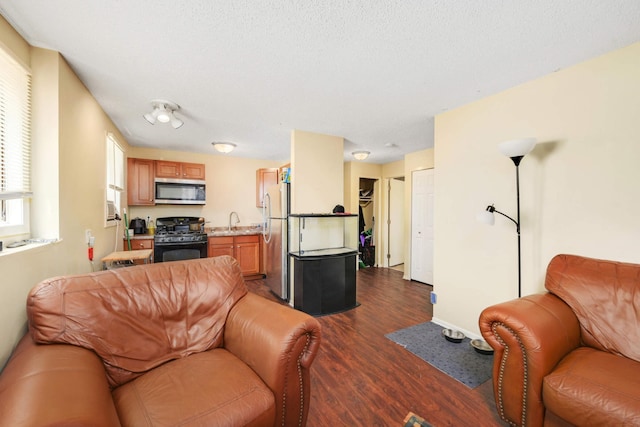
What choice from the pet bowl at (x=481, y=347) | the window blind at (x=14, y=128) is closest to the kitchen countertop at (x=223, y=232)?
the window blind at (x=14, y=128)

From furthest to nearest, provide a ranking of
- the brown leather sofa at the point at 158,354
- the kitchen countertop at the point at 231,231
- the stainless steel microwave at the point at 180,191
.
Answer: the kitchen countertop at the point at 231,231 < the stainless steel microwave at the point at 180,191 < the brown leather sofa at the point at 158,354

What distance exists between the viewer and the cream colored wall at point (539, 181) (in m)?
1.78

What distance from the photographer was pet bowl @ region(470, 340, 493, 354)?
2266mm

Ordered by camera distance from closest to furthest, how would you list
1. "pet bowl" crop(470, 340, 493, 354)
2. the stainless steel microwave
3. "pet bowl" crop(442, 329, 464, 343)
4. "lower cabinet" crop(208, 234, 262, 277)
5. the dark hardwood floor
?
the dark hardwood floor
"pet bowl" crop(470, 340, 493, 354)
"pet bowl" crop(442, 329, 464, 343)
the stainless steel microwave
"lower cabinet" crop(208, 234, 262, 277)

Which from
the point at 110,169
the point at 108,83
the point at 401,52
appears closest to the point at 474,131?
the point at 401,52

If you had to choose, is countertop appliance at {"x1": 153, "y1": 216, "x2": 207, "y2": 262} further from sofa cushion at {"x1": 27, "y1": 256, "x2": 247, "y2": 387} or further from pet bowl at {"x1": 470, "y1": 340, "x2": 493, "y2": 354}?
pet bowl at {"x1": 470, "y1": 340, "x2": 493, "y2": 354}

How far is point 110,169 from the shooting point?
3230 mm

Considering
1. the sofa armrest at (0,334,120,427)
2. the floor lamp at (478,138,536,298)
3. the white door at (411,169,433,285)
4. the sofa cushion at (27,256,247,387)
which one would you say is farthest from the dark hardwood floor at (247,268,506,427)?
the white door at (411,169,433,285)

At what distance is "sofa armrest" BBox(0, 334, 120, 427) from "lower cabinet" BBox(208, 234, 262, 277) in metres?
3.36

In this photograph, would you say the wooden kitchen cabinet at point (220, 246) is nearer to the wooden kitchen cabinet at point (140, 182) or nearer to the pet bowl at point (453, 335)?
the wooden kitchen cabinet at point (140, 182)

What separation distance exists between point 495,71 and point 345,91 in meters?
1.20

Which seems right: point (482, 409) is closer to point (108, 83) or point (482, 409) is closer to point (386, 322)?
point (386, 322)

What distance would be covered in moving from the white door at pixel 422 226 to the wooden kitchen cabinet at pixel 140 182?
455 cm

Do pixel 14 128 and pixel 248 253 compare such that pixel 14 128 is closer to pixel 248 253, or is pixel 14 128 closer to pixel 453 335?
pixel 248 253
